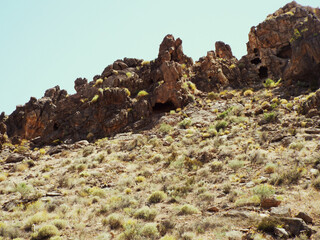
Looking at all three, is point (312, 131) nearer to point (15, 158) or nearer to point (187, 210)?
A: point (187, 210)

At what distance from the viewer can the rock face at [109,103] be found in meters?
27.6

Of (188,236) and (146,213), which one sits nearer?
(188,236)

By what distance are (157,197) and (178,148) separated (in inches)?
306

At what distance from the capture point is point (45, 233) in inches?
372

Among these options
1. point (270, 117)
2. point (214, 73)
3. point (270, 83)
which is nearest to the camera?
point (270, 117)

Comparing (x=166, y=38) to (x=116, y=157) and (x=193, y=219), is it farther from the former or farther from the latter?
(x=193, y=219)

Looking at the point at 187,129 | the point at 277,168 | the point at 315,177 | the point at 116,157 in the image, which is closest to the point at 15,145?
the point at 116,157

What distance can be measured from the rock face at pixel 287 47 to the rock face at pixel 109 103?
9.82 metres

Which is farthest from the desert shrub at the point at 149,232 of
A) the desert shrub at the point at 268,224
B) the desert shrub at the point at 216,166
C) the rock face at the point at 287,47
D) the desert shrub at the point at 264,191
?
the rock face at the point at 287,47

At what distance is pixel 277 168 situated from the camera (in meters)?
12.7

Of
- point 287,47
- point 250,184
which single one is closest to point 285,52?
point 287,47

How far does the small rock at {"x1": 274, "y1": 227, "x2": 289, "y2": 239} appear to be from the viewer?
7.54m

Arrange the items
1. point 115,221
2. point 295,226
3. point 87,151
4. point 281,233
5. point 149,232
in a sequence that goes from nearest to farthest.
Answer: point 281,233, point 295,226, point 149,232, point 115,221, point 87,151

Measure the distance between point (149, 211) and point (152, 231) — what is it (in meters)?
1.66
